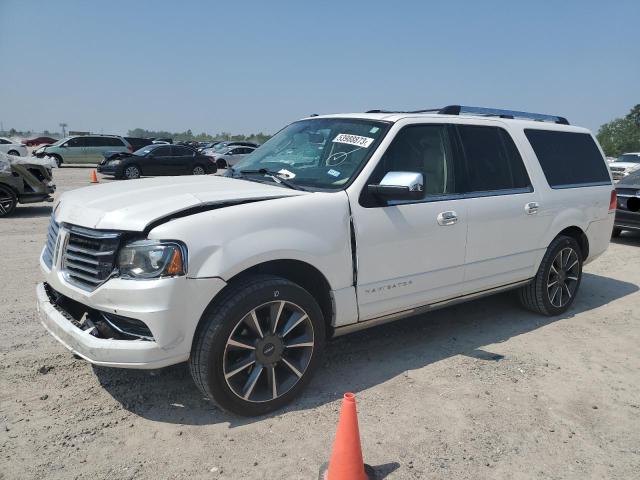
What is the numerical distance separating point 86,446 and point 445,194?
3.03m

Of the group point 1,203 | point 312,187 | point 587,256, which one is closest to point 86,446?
point 312,187

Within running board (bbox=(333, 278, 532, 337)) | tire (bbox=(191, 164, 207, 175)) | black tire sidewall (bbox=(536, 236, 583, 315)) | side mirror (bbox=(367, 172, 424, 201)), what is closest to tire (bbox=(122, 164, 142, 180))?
tire (bbox=(191, 164, 207, 175))

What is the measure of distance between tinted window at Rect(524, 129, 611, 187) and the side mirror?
7.02ft

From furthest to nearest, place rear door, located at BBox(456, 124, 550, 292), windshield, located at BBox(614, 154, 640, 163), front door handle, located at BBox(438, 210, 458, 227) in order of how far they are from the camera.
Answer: windshield, located at BBox(614, 154, 640, 163) → rear door, located at BBox(456, 124, 550, 292) → front door handle, located at BBox(438, 210, 458, 227)

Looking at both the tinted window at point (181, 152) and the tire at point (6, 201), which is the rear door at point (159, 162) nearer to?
the tinted window at point (181, 152)

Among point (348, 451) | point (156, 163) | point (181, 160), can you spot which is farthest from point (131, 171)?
point (348, 451)

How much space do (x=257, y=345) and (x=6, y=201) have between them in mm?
9463

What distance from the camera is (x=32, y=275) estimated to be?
20.2 feet

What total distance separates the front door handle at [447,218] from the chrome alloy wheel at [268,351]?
1355mm

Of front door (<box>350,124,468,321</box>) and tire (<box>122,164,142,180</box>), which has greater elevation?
front door (<box>350,124,468,321</box>)

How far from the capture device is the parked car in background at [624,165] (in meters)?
22.6

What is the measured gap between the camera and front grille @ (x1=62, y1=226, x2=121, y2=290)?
298 cm

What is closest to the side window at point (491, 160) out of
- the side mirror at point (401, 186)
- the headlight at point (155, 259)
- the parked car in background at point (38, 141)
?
the side mirror at point (401, 186)

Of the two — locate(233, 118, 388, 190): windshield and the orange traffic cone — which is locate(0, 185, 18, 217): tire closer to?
locate(233, 118, 388, 190): windshield
